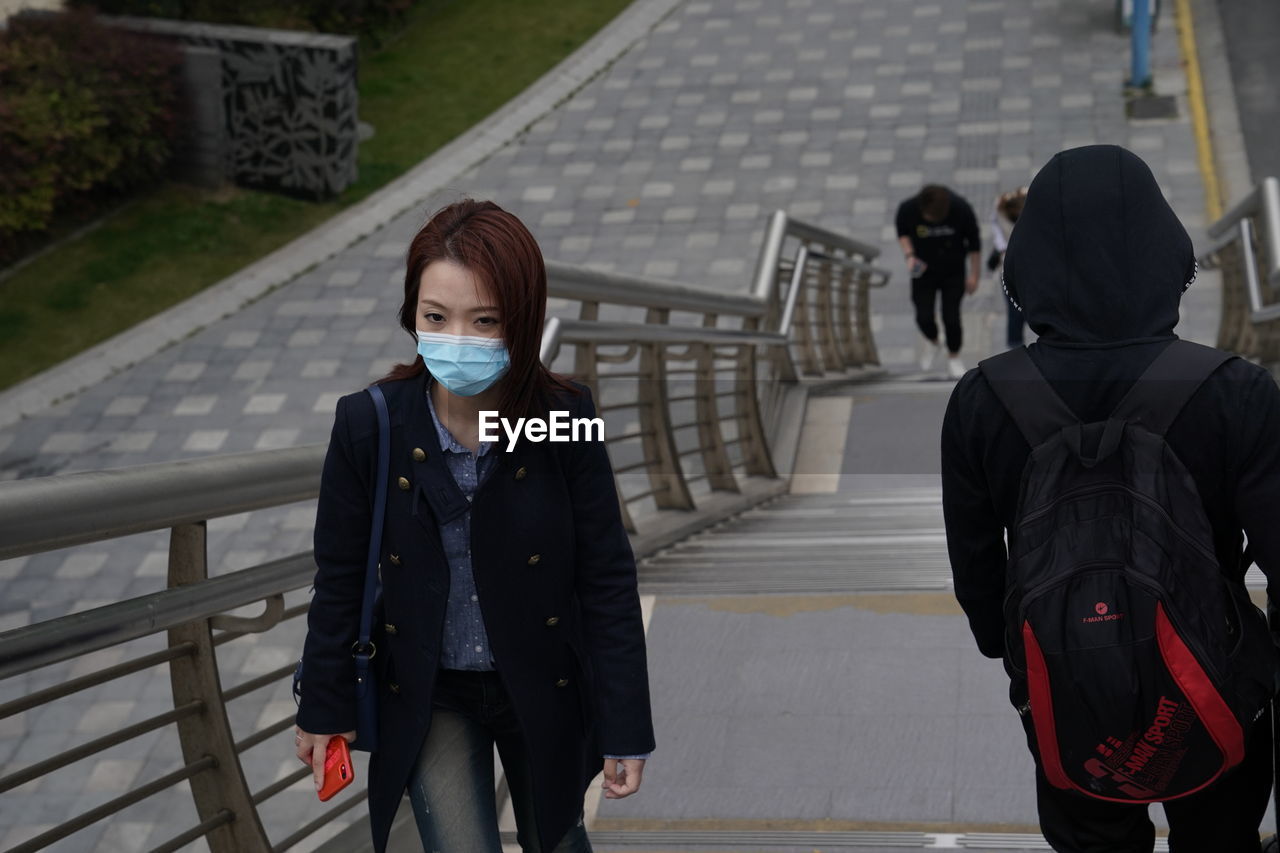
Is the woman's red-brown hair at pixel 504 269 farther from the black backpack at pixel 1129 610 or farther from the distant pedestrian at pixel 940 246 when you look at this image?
the distant pedestrian at pixel 940 246

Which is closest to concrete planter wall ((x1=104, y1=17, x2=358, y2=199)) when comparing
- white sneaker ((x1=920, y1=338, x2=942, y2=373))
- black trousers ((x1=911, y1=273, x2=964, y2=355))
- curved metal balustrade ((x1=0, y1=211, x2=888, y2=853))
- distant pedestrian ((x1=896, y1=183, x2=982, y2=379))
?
curved metal balustrade ((x1=0, y1=211, x2=888, y2=853))

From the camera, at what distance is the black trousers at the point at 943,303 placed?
9.94 metres

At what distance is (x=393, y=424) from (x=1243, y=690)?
1367mm

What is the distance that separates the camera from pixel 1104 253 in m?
2.41

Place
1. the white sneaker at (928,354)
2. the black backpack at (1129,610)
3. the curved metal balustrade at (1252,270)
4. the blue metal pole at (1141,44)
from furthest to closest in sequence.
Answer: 1. the blue metal pole at (1141,44)
2. the white sneaker at (928,354)
3. the curved metal balustrade at (1252,270)
4. the black backpack at (1129,610)

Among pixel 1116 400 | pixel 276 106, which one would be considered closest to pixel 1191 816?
pixel 1116 400

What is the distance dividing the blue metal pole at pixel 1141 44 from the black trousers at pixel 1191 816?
1323 centimetres

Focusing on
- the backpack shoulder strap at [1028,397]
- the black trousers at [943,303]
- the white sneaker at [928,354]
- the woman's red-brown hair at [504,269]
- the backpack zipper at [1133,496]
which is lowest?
the white sneaker at [928,354]

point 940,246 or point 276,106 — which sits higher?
point 276,106

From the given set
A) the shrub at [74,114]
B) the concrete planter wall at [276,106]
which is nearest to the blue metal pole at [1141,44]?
the concrete planter wall at [276,106]

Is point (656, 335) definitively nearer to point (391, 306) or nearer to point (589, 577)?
point (589, 577)

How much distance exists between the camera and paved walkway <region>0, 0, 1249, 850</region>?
8.62 m

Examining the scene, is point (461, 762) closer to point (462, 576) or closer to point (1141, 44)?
point (462, 576)

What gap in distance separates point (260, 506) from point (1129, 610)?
4.86 ft
